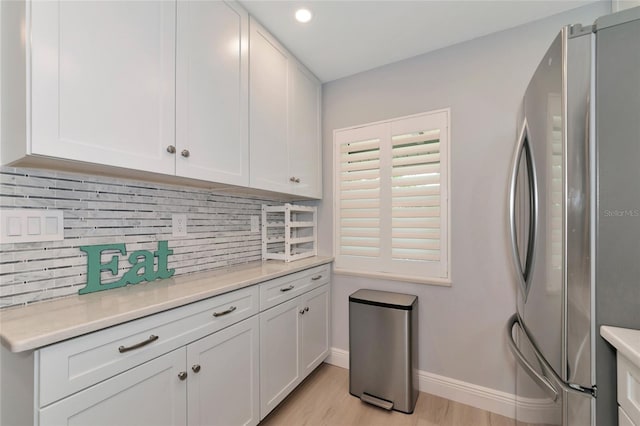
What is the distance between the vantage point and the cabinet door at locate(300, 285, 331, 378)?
1905 millimetres

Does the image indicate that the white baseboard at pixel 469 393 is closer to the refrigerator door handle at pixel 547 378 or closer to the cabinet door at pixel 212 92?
the refrigerator door handle at pixel 547 378

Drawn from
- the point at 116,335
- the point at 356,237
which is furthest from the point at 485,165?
the point at 116,335

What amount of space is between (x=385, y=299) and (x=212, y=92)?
5.39 ft

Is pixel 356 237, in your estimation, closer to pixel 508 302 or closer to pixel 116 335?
pixel 508 302

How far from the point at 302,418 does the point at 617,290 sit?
5.46ft

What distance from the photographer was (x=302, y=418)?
166cm

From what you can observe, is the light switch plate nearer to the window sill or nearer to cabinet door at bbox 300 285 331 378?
cabinet door at bbox 300 285 331 378

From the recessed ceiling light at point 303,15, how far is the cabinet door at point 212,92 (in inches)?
12.1

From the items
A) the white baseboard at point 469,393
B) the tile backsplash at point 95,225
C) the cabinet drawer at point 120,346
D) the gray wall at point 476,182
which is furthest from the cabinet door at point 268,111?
the white baseboard at point 469,393

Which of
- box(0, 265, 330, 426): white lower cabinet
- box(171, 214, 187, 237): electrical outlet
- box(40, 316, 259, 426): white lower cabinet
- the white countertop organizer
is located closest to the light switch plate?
box(0, 265, 330, 426): white lower cabinet

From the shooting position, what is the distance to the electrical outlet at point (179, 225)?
1.54 m

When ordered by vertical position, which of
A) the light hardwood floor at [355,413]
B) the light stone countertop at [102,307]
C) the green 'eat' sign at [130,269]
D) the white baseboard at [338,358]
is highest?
the green 'eat' sign at [130,269]

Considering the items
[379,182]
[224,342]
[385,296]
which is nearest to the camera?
[224,342]

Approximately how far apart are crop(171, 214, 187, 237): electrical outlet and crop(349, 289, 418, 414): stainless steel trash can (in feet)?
3.92
